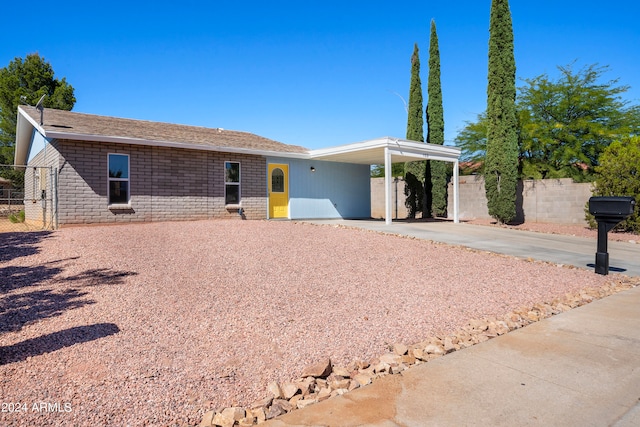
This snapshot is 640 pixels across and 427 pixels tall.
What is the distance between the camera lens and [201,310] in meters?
5.12

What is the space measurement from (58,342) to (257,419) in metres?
2.43

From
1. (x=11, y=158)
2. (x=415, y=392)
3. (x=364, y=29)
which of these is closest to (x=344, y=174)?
(x=364, y=29)

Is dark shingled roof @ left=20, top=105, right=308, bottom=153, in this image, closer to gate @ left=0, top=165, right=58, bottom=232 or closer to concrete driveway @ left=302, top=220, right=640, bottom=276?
gate @ left=0, top=165, right=58, bottom=232

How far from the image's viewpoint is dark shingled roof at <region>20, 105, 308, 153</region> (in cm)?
1262

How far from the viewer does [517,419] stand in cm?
282

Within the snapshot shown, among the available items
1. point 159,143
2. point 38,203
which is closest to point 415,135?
point 159,143

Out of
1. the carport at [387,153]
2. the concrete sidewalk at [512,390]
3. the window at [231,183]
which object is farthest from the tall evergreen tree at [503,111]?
the concrete sidewalk at [512,390]

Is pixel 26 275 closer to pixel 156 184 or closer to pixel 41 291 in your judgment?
pixel 41 291

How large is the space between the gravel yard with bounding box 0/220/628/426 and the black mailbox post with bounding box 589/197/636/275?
19.4 inches

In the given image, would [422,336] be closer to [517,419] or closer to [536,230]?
[517,419]

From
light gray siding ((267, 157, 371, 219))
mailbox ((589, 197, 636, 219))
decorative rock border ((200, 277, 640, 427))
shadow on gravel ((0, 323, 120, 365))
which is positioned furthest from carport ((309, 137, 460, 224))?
shadow on gravel ((0, 323, 120, 365))

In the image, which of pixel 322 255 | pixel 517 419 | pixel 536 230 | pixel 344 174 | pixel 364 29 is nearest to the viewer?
pixel 517 419

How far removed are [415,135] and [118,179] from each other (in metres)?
15.4

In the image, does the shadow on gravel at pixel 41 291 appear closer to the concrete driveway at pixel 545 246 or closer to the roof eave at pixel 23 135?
the concrete driveway at pixel 545 246
